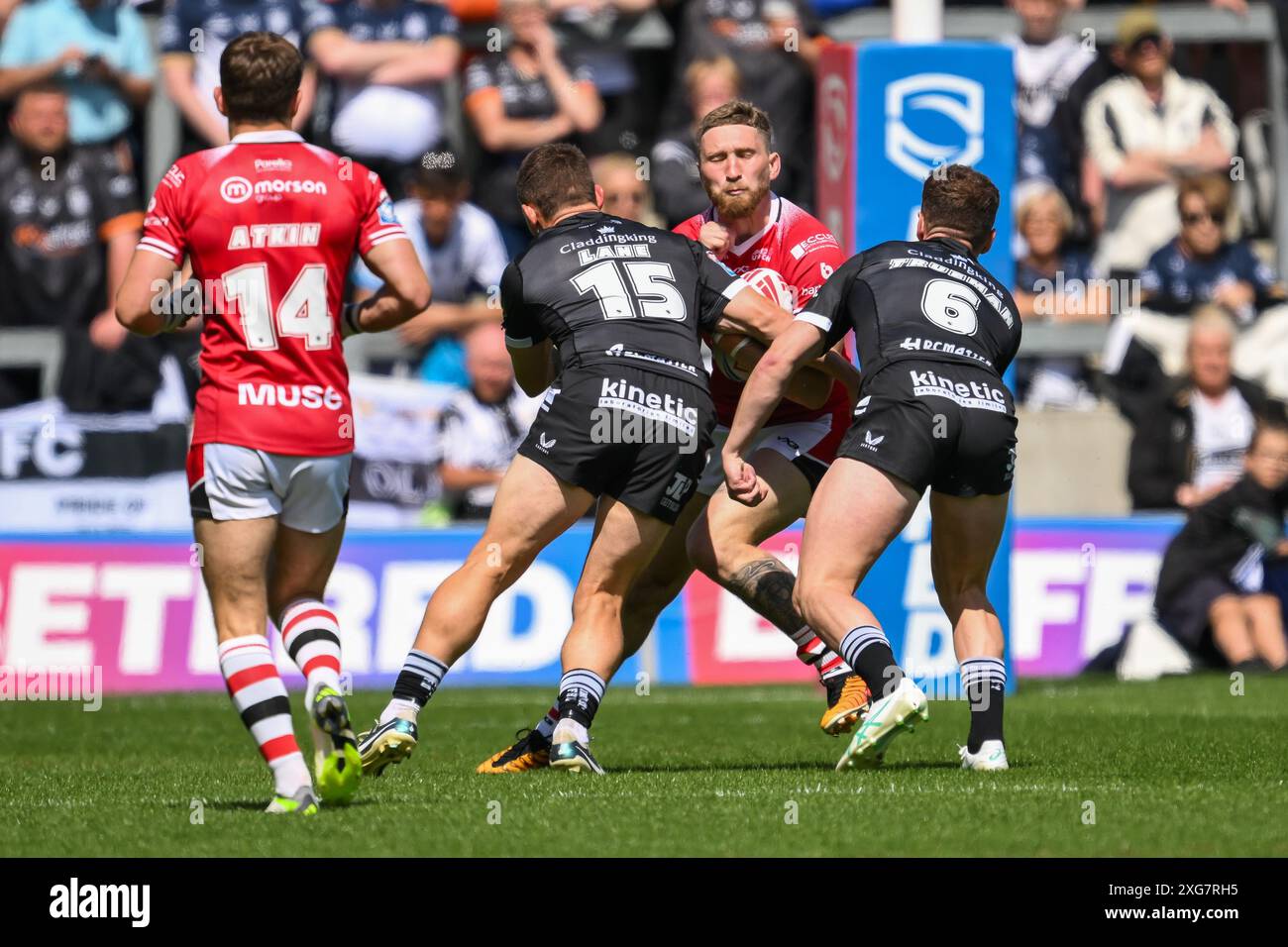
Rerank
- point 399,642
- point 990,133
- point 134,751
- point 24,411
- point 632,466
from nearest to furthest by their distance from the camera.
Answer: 1. point 632,466
2. point 134,751
3. point 990,133
4. point 399,642
5. point 24,411

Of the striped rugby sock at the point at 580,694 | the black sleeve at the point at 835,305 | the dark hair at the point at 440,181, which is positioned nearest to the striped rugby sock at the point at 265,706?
the striped rugby sock at the point at 580,694

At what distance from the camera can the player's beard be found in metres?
8.77

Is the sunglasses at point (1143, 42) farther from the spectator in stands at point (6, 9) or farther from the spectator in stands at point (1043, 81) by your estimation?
the spectator in stands at point (6, 9)

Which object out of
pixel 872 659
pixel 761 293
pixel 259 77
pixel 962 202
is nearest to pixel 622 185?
pixel 761 293

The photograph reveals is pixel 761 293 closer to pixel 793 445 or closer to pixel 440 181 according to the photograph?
pixel 793 445

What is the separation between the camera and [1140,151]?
16516 millimetres

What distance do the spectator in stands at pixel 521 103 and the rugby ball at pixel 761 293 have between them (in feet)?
25.0

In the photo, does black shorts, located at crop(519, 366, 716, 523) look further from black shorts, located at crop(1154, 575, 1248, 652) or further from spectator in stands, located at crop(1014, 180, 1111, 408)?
spectator in stands, located at crop(1014, 180, 1111, 408)

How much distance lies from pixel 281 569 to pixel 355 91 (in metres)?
9.86

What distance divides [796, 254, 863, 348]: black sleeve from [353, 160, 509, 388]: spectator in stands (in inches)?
306

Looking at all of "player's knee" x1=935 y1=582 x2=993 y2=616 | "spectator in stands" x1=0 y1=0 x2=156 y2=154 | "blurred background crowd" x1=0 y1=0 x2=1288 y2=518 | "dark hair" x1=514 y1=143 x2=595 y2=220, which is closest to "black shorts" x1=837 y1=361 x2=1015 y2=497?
"player's knee" x1=935 y1=582 x2=993 y2=616

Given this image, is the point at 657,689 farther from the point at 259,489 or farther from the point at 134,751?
the point at 259,489
